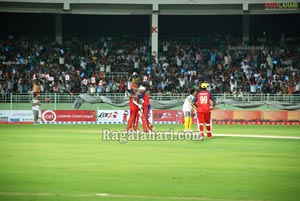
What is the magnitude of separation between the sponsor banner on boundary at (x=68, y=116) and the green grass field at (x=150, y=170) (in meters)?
15.4

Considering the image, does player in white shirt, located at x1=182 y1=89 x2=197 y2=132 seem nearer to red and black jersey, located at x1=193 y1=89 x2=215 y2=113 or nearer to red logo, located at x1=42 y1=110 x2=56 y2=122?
red and black jersey, located at x1=193 y1=89 x2=215 y2=113

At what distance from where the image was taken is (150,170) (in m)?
16.1

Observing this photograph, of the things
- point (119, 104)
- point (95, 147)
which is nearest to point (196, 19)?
point (119, 104)

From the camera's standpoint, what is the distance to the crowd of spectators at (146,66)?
44562 mm

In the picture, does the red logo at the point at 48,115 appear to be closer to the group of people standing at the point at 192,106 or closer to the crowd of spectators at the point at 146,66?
the crowd of spectators at the point at 146,66

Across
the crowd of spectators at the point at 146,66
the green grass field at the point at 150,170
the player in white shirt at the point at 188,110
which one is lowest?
the green grass field at the point at 150,170

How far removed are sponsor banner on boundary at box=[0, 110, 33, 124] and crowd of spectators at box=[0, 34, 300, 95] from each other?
1735mm

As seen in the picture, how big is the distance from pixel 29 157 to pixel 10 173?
3522 millimetres

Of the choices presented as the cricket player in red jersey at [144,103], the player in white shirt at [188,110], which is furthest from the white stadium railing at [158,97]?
the player in white shirt at [188,110]

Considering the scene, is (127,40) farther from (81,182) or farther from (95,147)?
(81,182)

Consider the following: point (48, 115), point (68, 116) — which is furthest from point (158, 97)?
point (48, 115)

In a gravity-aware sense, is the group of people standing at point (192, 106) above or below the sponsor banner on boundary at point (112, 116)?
above

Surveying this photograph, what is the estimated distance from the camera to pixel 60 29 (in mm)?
52812

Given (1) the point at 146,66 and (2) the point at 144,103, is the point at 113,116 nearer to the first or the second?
(1) the point at 146,66
